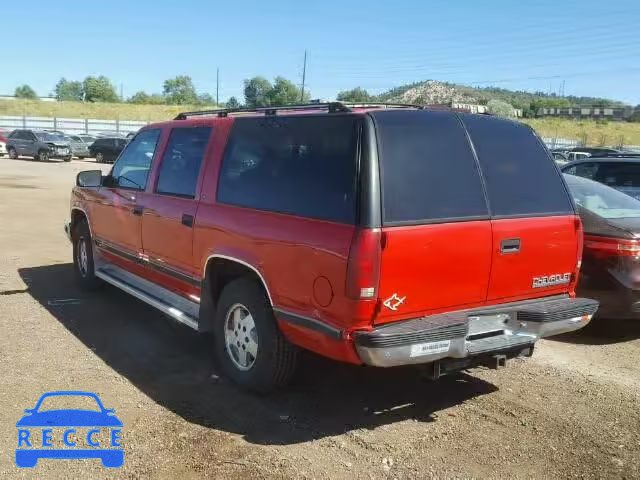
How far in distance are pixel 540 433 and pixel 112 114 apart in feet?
254

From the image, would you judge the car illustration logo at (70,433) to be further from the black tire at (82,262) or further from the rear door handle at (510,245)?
the black tire at (82,262)

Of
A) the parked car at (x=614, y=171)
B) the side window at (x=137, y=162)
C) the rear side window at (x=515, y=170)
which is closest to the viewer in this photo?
the rear side window at (x=515, y=170)

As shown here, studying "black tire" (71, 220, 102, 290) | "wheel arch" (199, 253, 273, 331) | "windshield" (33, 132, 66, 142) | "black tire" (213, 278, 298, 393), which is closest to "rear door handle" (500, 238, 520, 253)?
"black tire" (213, 278, 298, 393)

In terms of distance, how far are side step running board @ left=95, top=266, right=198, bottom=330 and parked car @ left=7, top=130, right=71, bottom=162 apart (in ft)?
100

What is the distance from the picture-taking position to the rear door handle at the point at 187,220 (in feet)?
15.9

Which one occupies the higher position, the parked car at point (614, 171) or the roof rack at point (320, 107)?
the roof rack at point (320, 107)

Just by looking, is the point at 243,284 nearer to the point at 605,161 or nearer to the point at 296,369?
the point at 296,369

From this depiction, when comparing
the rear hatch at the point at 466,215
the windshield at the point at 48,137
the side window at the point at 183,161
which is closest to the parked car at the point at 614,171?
the rear hatch at the point at 466,215

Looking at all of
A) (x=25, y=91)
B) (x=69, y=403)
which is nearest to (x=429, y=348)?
(x=69, y=403)

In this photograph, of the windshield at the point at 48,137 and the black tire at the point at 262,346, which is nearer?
the black tire at the point at 262,346

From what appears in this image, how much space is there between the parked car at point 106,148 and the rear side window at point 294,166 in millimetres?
32184

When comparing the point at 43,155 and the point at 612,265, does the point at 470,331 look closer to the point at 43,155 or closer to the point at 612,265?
the point at 612,265

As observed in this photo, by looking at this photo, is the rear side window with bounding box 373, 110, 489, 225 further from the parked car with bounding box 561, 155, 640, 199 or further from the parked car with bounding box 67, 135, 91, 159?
the parked car with bounding box 67, 135, 91, 159

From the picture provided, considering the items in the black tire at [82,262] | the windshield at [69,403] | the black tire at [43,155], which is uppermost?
the black tire at [82,262]
